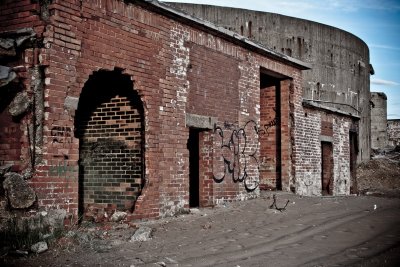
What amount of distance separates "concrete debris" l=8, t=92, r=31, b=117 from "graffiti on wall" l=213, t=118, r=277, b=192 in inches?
182

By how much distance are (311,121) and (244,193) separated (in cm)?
474

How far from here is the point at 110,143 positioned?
7.70 meters

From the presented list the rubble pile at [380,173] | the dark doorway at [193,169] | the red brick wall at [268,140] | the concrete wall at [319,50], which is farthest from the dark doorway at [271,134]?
the rubble pile at [380,173]

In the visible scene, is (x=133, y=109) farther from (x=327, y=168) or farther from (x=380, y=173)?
(x=380, y=173)

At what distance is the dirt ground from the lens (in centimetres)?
490

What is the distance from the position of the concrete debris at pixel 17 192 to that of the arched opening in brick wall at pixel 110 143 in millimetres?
2005

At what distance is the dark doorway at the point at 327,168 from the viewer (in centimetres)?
1480

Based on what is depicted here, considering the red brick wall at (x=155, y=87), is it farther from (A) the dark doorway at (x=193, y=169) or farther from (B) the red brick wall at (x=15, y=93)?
(A) the dark doorway at (x=193, y=169)

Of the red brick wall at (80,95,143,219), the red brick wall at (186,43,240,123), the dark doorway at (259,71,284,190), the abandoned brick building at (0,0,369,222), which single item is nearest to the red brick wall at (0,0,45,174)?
the abandoned brick building at (0,0,369,222)

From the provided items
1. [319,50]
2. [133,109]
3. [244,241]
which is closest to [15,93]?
[133,109]

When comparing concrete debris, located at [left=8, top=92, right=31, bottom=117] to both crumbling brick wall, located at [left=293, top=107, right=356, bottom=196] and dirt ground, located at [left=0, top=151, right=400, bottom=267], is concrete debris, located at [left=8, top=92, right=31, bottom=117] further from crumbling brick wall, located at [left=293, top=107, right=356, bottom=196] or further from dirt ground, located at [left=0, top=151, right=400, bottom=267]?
crumbling brick wall, located at [left=293, top=107, right=356, bottom=196]

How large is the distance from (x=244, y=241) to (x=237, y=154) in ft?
13.6

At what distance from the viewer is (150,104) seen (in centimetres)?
770

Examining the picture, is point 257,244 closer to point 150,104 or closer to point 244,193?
point 150,104
